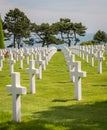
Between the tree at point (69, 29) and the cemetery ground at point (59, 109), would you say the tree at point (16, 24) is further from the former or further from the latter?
the cemetery ground at point (59, 109)

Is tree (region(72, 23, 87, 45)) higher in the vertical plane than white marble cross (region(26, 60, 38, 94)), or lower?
higher

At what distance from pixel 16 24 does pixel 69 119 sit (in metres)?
65.6

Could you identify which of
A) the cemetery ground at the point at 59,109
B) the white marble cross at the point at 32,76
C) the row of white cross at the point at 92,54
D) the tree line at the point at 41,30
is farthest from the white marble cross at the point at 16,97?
the tree line at the point at 41,30

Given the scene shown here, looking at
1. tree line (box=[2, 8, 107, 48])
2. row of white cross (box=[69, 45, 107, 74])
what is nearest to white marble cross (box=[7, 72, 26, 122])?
row of white cross (box=[69, 45, 107, 74])

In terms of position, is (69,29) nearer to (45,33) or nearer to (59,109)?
(45,33)

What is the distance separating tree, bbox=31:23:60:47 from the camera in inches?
3187

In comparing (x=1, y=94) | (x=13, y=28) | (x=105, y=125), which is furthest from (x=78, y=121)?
(x=13, y=28)

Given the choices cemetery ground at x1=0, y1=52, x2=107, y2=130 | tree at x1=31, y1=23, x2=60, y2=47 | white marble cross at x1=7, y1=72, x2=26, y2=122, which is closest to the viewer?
cemetery ground at x1=0, y1=52, x2=107, y2=130

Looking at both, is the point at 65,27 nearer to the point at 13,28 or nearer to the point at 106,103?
the point at 13,28

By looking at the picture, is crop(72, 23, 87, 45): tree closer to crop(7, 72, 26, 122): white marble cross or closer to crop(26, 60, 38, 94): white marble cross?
crop(26, 60, 38, 94): white marble cross

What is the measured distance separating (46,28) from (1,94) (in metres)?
69.0

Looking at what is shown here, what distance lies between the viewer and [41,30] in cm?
8156

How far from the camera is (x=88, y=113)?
9.64 metres

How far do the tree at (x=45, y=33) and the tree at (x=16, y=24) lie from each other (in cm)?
594
